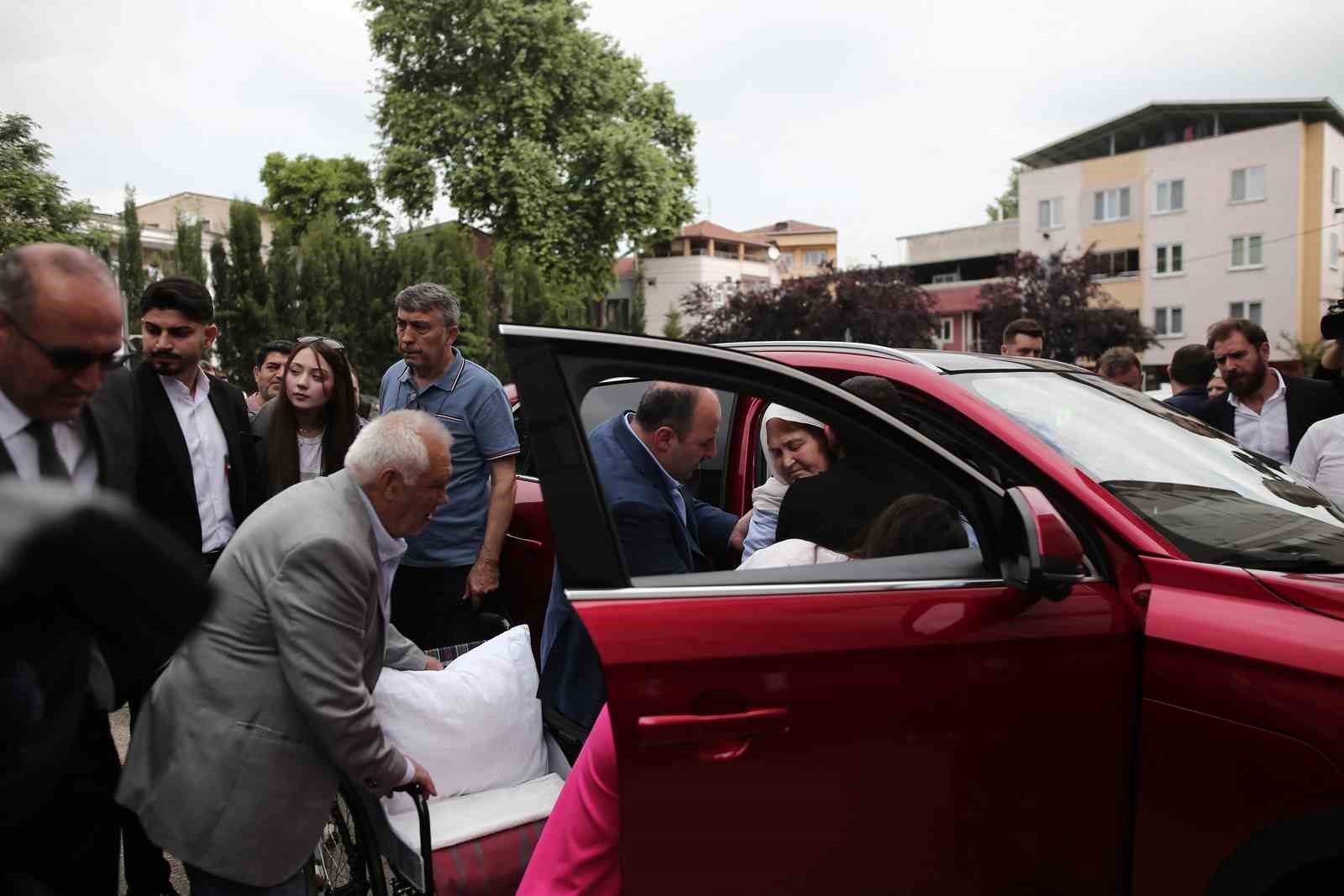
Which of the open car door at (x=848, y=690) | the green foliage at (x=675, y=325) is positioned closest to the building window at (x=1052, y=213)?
the green foliage at (x=675, y=325)

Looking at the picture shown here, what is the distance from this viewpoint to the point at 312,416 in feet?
13.6

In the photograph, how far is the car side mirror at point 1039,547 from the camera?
193 cm

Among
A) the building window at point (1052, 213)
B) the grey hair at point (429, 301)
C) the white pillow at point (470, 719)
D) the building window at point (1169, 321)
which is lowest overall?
the white pillow at point (470, 719)

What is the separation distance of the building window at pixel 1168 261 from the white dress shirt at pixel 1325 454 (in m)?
41.9

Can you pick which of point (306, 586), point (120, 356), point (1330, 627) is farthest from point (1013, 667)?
point (120, 356)

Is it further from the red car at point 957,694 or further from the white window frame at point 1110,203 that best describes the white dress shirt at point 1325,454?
the white window frame at point 1110,203

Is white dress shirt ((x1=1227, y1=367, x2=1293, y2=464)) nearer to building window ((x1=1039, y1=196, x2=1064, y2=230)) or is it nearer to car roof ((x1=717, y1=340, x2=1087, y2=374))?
car roof ((x1=717, y1=340, x2=1087, y2=374))

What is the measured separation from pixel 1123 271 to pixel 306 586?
1825 inches

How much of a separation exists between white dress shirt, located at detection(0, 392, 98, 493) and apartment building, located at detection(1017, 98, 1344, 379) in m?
37.6

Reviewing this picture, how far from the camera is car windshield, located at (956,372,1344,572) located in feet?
7.32

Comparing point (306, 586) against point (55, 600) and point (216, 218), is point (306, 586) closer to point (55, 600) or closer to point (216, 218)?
point (55, 600)

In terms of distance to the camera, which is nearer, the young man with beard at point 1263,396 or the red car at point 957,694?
the red car at point 957,694

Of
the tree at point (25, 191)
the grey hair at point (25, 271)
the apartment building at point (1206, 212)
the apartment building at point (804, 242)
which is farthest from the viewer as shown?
the apartment building at point (804, 242)

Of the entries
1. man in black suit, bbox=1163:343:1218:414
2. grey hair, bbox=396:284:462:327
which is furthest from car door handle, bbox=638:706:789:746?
man in black suit, bbox=1163:343:1218:414
